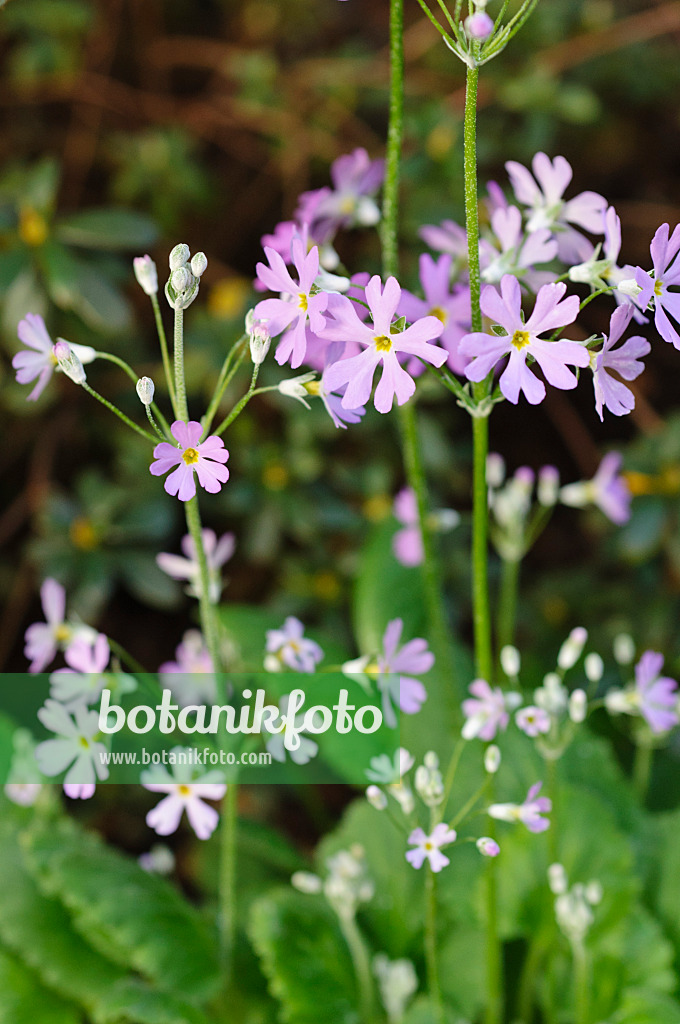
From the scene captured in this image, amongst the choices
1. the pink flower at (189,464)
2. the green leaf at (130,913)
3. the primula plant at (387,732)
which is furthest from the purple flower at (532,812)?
the green leaf at (130,913)

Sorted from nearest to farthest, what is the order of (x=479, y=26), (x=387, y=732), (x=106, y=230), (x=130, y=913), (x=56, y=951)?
(x=479, y=26), (x=130, y=913), (x=56, y=951), (x=387, y=732), (x=106, y=230)

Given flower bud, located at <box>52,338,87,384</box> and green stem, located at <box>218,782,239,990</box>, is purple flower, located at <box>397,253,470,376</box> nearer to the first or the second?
flower bud, located at <box>52,338,87,384</box>

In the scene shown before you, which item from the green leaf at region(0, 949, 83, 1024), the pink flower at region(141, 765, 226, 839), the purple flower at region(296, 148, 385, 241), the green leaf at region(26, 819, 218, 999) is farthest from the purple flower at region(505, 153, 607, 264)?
the green leaf at region(0, 949, 83, 1024)

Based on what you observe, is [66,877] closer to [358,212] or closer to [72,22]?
[358,212]

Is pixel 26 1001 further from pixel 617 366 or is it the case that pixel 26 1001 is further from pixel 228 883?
pixel 617 366

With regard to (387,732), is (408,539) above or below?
above

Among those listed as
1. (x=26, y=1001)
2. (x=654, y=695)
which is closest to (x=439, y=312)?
(x=654, y=695)

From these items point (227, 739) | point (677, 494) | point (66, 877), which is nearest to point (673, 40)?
point (677, 494)

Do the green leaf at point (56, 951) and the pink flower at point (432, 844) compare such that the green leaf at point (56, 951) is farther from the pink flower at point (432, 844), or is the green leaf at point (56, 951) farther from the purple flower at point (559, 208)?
the purple flower at point (559, 208)
